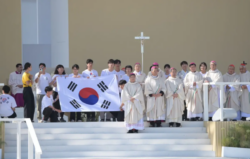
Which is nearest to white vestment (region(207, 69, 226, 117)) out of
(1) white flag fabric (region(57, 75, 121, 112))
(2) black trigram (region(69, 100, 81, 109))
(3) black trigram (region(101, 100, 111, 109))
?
(1) white flag fabric (region(57, 75, 121, 112))

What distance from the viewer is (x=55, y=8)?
18812mm

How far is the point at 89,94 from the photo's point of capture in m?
13.2

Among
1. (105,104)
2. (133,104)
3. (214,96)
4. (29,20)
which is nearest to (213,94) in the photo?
(214,96)

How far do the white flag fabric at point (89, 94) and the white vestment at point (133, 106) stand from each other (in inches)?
28.0

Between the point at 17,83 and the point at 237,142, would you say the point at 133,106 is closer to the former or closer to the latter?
the point at 237,142

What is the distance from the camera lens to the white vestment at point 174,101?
12.5m

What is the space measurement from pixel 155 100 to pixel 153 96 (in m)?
0.10

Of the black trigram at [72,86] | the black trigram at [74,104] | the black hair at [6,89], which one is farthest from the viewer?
the black trigram at [72,86]

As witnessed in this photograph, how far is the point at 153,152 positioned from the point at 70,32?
23.4 ft

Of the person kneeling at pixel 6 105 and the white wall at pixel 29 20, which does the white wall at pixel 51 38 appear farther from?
the person kneeling at pixel 6 105

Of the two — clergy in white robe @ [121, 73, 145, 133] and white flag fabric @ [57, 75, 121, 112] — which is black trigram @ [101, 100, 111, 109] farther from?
clergy in white robe @ [121, 73, 145, 133]

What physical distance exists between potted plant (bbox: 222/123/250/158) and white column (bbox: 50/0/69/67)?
7.10 m

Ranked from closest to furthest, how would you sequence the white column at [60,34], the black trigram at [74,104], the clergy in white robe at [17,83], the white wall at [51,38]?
the black trigram at [74,104]
the clergy in white robe at [17,83]
the white column at [60,34]
the white wall at [51,38]

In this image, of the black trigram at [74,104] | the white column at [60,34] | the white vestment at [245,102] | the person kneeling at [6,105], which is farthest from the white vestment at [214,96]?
the white column at [60,34]
